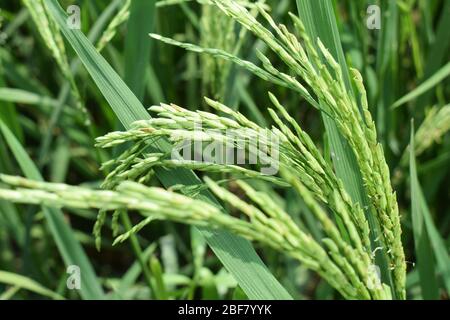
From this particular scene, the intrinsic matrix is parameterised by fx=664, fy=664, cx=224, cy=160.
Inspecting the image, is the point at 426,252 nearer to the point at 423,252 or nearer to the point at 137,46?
the point at 423,252

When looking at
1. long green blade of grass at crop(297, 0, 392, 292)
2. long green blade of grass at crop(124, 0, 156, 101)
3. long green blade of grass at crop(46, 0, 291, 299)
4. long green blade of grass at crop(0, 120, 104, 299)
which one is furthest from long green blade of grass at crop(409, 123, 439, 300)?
long green blade of grass at crop(0, 120, 104, 299)

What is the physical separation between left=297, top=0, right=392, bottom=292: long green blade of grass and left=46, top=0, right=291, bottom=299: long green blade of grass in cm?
19

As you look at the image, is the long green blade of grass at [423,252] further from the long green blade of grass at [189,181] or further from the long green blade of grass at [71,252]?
the long green blade of grass at [71,252]

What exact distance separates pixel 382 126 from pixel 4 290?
1.12 metres

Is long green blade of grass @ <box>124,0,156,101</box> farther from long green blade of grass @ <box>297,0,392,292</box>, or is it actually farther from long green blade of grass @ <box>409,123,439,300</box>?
long green blade of grass @ <box>409,123,439,300</box>

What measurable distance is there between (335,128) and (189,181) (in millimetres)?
242

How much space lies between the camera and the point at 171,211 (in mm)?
613

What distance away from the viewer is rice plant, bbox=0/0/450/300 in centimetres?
73

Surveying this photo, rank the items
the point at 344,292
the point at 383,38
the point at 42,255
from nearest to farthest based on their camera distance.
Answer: the point at 344,292
the point at 383,38
the point at 42,255

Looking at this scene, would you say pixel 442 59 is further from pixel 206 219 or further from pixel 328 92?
pixel 206 219

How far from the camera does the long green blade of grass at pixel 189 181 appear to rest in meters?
0.92

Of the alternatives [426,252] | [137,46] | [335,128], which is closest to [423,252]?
[426,252]
